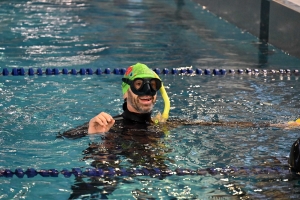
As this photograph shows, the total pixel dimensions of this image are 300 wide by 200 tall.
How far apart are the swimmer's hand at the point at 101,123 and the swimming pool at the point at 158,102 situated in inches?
9.0

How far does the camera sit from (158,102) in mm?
6680

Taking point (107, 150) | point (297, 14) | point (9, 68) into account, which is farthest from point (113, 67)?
point (107, 150)

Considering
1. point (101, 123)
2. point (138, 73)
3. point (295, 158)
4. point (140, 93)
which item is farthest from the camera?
point (138, 73)

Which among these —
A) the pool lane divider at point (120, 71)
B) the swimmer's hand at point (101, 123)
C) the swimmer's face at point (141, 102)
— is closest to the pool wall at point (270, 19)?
the pool lane divider at point (120, 71)

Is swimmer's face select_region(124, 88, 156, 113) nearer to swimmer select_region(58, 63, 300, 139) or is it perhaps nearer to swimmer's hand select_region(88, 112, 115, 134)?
swimmer select_region(58, 63, 300, 139)

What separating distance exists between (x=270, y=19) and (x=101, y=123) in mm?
5740

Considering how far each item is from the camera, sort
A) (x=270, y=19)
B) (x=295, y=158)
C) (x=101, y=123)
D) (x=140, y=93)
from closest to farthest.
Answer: (x=295, y=158), (x=101, y=123), (x=140, y=93), (x=270, y=19)

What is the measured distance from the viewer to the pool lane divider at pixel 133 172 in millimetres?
4441

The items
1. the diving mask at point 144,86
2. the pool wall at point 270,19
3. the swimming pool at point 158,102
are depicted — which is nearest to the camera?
the swimming pool at point 158,102

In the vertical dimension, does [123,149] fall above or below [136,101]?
below

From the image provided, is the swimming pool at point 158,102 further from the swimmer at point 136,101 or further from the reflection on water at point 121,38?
the swimmer at point 136,101

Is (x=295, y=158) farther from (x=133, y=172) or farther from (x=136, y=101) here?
(x=136, y=101)

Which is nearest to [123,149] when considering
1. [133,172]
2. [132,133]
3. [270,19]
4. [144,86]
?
[132,133]

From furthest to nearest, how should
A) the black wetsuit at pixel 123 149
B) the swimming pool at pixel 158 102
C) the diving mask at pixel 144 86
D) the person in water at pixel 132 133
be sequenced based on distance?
the diving mask at pixel 144 86 → the person in water at pixel 132 133 → the swimming pool at pixel 158 102 → the black wetsuit at pixel 123 149
